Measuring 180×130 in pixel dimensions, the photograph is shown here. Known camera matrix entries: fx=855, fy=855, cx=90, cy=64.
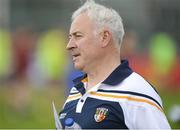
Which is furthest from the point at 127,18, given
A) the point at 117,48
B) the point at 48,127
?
the point at 117,48

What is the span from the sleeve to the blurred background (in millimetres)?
6923

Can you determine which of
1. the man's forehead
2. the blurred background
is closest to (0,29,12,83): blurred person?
the blurred background

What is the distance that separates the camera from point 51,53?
18531mm

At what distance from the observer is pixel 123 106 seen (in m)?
5.11

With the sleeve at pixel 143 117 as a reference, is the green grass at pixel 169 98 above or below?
below

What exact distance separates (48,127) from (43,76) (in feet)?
16.7

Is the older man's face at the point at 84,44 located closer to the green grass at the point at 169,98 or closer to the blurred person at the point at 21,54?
the green grass at the point at 169,98

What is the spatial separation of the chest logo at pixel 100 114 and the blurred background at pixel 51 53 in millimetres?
6854

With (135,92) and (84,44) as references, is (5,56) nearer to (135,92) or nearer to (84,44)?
(84,44)

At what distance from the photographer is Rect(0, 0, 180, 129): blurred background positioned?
50.7 ft

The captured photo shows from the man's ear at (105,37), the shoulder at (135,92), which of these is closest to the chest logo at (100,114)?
the shoulder at (135,92)

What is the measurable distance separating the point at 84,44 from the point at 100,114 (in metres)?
Answer: 0.48

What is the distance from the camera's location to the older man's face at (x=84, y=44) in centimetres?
534

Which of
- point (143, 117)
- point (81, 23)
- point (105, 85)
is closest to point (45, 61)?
point (81, 23)
